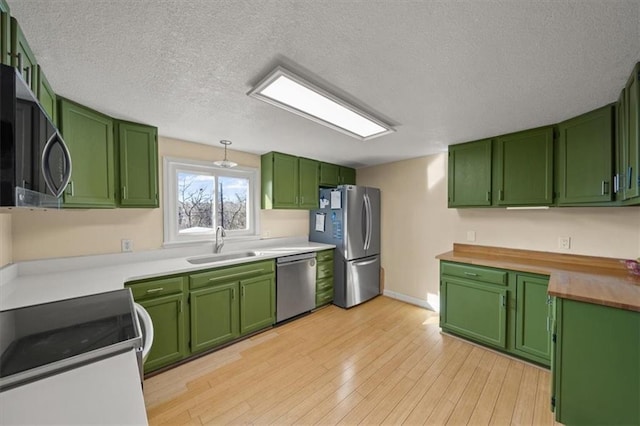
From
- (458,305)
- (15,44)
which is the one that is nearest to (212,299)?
(15,44)

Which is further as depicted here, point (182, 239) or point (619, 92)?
point (182, 239)

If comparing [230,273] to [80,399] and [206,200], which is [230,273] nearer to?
[206,200]

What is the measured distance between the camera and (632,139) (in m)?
1.48

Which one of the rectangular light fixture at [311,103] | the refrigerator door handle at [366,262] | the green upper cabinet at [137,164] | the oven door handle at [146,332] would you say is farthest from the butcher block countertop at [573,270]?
the green upper cabinet at [137,164]

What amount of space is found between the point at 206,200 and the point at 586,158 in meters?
3.79

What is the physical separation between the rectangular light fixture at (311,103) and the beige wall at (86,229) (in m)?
1.60

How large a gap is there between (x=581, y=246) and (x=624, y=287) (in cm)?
79

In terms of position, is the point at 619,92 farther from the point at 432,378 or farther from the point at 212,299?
the point at 212,299

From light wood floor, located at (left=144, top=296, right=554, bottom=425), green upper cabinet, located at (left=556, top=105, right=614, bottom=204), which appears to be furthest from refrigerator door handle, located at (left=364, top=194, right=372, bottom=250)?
green upper cabinet, located at (left=556, top=105, right=614, bottom=204)

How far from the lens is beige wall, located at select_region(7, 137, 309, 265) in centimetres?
185

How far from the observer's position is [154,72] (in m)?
1.38

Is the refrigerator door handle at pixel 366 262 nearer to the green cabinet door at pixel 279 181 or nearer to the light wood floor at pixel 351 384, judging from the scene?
the light wood floor at pixel 351 384

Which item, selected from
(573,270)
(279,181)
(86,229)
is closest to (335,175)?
(279,181)

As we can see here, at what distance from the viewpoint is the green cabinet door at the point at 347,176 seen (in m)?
4.08
